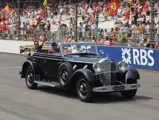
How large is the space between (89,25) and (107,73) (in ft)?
50.5

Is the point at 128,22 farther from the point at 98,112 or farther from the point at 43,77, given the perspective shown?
the point at 98,112

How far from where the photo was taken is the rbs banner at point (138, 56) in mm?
17688

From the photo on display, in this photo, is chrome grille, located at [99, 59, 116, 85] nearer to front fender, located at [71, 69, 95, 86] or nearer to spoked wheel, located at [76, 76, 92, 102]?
front fender, located at [71, 69, 95, 86]

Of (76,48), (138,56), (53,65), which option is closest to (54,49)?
(53,65)

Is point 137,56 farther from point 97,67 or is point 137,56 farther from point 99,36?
point 97,67

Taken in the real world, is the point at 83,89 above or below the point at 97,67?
below

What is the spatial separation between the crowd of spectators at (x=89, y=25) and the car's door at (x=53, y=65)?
8.81 meters

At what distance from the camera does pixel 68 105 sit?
29.7 ft

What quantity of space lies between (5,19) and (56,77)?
25.5 metres

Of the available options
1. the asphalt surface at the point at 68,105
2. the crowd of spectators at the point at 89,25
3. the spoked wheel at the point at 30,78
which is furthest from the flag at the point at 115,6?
the spoked wheel at the point at 30,78

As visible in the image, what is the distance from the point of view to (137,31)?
2011 cm

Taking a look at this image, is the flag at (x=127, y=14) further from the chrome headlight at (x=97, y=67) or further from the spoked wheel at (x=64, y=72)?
the chrome headlight at (x=97, y=67)

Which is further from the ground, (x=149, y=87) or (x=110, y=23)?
(x=110, y=23)

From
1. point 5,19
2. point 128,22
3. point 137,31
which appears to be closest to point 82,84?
point 137,31
